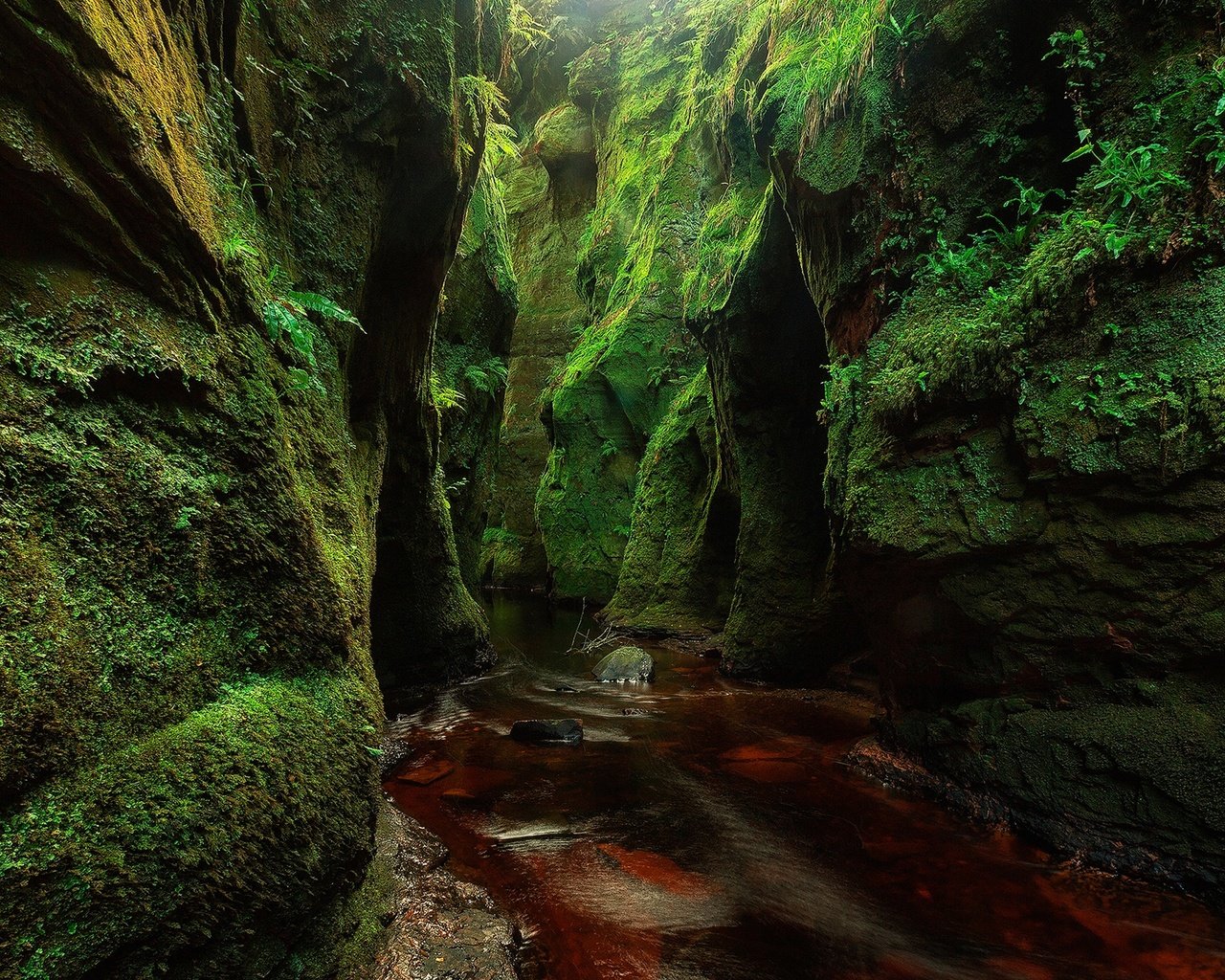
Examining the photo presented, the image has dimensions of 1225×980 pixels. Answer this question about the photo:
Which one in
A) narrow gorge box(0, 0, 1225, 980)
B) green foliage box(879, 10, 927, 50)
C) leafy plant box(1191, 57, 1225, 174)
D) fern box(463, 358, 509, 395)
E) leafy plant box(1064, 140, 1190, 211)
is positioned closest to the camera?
narrow gorge box(0, 0, 1225, 980)

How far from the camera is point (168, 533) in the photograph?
7.89ft

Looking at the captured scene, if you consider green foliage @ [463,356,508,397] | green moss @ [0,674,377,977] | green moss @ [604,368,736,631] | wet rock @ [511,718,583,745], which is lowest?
wet rock @ [511,718,583,745]

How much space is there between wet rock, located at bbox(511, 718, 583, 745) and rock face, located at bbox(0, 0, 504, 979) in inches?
146

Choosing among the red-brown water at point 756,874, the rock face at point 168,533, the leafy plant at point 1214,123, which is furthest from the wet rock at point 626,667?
the leafy plant at point 1214,123

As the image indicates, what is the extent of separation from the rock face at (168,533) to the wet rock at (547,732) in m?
3.70

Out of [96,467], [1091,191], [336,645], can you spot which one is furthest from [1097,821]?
[96,467]

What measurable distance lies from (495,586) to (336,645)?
84.4 feet

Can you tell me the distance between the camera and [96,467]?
218 centimetres

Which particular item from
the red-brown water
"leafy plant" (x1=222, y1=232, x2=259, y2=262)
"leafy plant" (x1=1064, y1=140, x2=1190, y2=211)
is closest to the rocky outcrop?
"leafy plant" (x1=1064, y1=140, x2=1190, y2=211)

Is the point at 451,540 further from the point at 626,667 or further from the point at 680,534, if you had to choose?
the point at 680,534

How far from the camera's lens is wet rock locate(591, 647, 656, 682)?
10430 mm

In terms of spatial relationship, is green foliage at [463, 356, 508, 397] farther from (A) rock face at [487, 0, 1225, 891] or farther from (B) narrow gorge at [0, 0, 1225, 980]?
(A) rock face at [487, 0, 1225, 891]

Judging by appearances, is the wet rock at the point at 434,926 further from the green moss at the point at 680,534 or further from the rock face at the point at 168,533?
the green moss at the point at 680,534

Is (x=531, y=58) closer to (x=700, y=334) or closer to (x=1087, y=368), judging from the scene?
(x=700, y=334)
